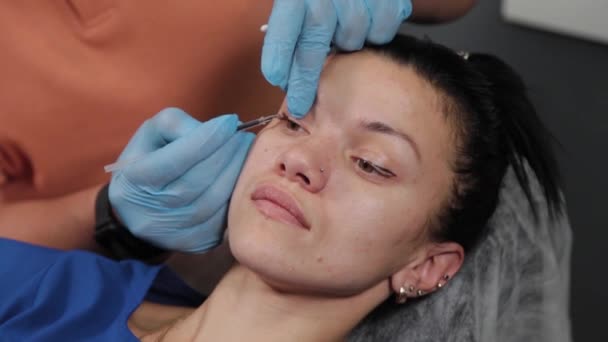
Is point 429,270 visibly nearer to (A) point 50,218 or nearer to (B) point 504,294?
(B) point 504,294

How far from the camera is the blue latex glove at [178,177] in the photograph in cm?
110

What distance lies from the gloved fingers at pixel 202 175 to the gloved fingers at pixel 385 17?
0.29 meters

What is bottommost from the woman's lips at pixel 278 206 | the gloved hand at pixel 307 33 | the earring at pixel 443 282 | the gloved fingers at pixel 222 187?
the earring at pixel 443 282

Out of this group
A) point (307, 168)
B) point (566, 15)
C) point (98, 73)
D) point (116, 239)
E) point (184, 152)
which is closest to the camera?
point (307, 168)

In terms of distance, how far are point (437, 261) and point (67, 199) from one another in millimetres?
718

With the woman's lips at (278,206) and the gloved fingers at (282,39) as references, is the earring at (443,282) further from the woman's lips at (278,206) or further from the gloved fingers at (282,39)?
the gloved fingers at (282,39)

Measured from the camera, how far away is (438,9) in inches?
52.6

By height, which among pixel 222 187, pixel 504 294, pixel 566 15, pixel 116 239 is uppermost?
pixel 566 15

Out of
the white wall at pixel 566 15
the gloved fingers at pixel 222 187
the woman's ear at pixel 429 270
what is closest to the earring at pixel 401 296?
the woman's ear at pixel 429 270

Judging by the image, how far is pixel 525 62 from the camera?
1.74m

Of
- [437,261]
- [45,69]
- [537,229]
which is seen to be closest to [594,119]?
[537,229]

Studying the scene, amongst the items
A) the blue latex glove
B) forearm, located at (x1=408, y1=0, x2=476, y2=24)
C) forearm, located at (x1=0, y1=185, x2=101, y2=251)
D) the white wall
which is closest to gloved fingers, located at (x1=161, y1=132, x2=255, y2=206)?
the blue latex glove

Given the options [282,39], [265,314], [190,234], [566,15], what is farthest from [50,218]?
[566,15]

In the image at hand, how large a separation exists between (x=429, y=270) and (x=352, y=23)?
44 cm
